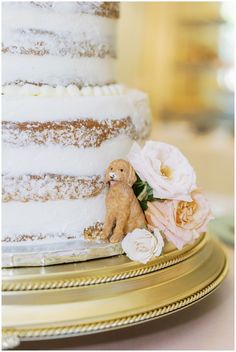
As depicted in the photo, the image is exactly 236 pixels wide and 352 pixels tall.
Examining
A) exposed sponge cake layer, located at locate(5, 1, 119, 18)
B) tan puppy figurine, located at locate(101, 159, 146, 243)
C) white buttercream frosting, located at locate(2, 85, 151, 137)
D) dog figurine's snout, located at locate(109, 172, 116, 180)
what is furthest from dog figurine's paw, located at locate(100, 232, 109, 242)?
exposed sponge cake layer, located at locate(5, 1, 119, 18)

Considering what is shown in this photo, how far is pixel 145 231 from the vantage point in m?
1.03

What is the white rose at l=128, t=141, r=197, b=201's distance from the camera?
3.43 ft

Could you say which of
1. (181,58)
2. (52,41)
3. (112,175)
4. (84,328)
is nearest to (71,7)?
(52,41)

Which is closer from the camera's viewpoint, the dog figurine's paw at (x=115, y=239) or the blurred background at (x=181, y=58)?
the dog figurine's paw at (x=115, y=239)

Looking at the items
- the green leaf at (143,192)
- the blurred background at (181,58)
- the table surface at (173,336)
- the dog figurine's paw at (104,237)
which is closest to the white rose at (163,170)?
the green leaf at (143,192)

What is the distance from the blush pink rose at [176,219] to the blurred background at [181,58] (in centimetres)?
321

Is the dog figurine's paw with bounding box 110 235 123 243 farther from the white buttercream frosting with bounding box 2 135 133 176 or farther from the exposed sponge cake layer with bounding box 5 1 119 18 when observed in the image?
the exposed sponge cake layer with bounding box 5 1 119 18

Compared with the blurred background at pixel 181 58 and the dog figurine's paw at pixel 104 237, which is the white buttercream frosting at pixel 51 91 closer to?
the dog figurine's paw at pixel 104 237

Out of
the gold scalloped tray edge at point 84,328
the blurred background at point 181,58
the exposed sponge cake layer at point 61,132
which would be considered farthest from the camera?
the blurred background at point 181,58

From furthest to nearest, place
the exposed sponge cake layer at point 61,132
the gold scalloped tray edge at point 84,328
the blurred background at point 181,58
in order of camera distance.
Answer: the blurred background at point 181,58 < the exposed sponge cake layer at point 61,132 < the gold scalloped tray edge at point 84,328

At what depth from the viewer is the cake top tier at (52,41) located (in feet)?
3.34

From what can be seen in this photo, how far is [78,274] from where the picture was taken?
0.94 m

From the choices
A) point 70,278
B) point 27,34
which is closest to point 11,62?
point 27,34

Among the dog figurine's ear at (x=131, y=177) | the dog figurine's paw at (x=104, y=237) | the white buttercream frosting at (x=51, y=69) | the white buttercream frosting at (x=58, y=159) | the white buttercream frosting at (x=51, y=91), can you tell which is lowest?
the dog figurine's paw at (x=104, y=237)
